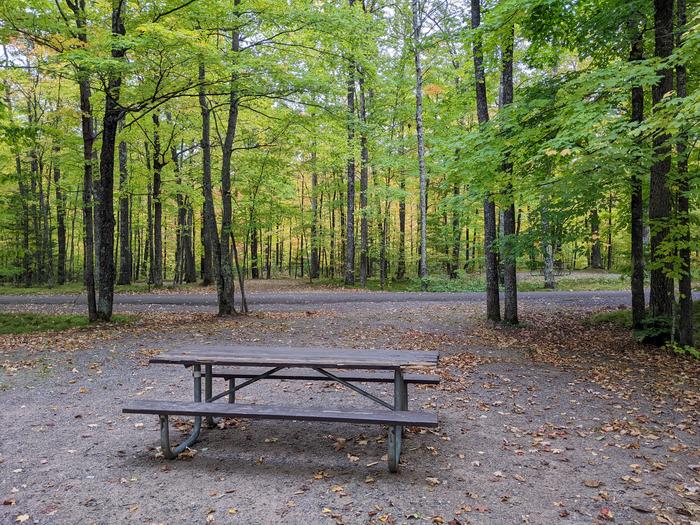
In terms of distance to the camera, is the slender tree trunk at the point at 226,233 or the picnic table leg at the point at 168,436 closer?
the picnic table leg at the point at 168,436

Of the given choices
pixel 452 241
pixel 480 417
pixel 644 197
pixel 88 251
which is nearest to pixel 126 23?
pixel 88 251

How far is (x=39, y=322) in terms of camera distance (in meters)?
11.3

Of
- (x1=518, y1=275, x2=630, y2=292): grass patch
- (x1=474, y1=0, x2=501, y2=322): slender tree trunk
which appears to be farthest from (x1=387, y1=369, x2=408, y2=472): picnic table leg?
(x1=518, y1=275, x2=630, y2=292): grass patch

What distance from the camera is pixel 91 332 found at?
1018 centimetres

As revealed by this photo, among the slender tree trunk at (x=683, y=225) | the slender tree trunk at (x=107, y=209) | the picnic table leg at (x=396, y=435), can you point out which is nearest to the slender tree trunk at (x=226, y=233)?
the slender tree trunk at (x=107, y=209)

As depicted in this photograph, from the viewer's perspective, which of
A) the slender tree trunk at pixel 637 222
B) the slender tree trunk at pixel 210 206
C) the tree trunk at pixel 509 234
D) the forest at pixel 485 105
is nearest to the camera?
the forest at pixel 485 105

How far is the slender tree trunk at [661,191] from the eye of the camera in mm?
7484

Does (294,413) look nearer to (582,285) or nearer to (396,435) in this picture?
(396,435)

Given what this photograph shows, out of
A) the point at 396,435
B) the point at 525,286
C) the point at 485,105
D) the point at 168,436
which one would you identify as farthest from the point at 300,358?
the point at 525,286

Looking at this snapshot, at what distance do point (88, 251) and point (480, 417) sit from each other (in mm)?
10600

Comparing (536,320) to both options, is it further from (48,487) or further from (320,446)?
(48,487)

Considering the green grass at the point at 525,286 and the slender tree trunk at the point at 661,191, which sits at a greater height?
the slender tree trunk at the point at 661,191

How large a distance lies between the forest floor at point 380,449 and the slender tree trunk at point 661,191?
3.96 feet

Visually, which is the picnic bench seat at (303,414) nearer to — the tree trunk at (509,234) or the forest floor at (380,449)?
the forest floor at (380,449)
